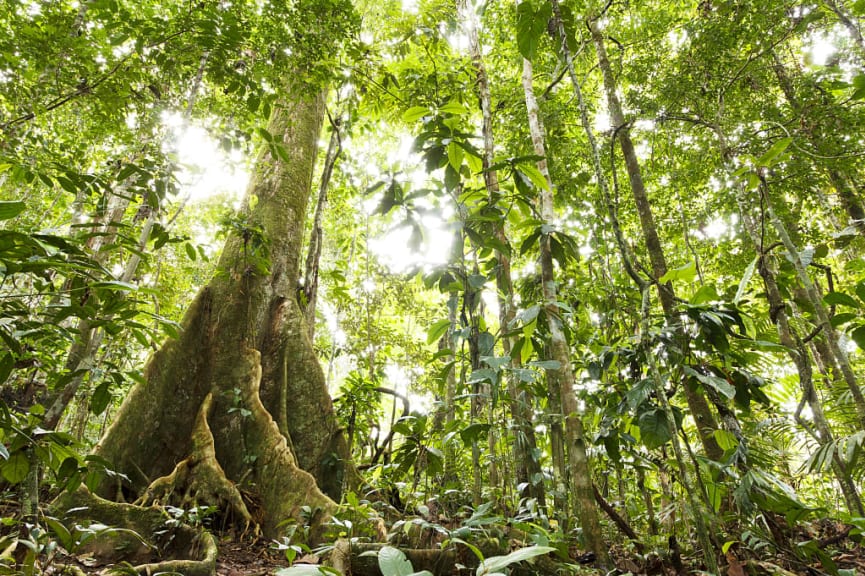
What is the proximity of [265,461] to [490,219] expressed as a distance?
9.10 ft

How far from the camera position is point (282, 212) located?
5.04 meters

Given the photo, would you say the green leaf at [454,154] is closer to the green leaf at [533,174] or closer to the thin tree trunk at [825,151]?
the green leaf at [533,174]

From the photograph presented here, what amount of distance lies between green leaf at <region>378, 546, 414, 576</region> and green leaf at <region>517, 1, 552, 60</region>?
1569mm

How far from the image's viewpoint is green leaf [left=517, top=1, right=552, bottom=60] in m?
1.47

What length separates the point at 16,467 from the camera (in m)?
1.27

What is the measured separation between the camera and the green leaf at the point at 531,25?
1472 mm

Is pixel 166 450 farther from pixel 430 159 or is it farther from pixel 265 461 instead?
pixel 430 159

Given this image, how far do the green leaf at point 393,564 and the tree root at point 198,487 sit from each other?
2.67 m

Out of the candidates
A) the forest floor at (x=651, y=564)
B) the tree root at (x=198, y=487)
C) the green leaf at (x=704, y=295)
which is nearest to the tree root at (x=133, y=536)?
the forest floor at (x=651, y=564)

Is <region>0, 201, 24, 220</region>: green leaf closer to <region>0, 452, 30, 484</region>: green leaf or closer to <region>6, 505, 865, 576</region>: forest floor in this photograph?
<region>0, 452, 30, 484</region>: green leaf

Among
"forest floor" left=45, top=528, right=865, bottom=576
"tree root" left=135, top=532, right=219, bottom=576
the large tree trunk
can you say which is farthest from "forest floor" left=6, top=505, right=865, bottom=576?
the large tree trunk

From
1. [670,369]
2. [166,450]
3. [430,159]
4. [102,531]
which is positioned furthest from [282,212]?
[670,369]

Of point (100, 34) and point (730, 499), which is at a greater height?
point (100, 34)

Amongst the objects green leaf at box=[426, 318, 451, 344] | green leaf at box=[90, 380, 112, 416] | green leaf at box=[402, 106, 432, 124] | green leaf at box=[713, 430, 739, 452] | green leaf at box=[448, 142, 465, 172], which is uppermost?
green leaf at box=[402, 106, 432, 124]
